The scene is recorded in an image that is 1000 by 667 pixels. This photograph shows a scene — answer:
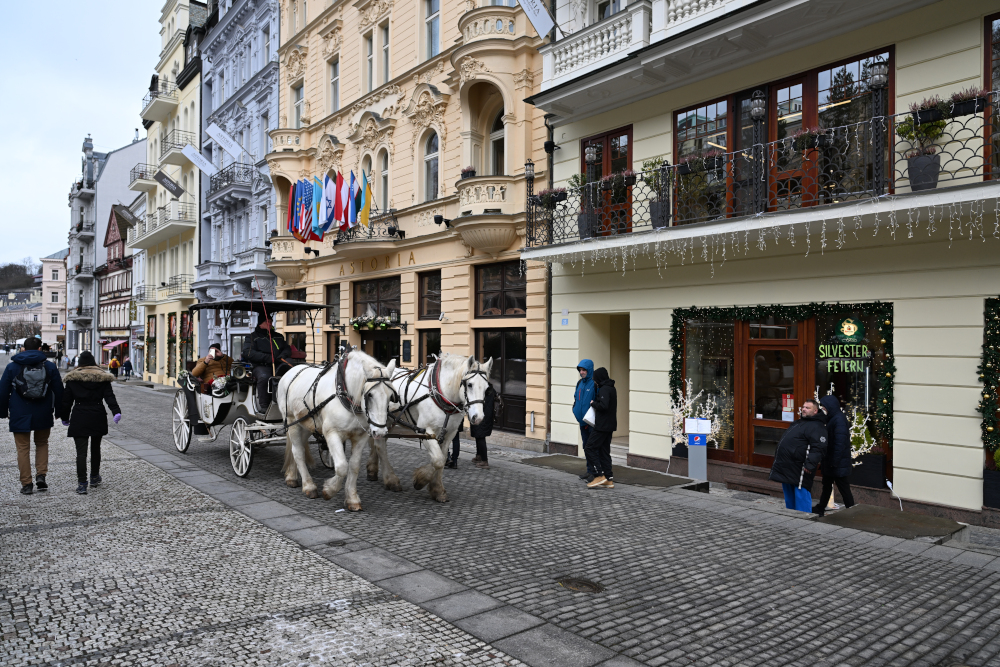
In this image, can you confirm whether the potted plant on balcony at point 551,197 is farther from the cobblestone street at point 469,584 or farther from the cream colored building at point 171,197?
the cream colored building at point 171,197

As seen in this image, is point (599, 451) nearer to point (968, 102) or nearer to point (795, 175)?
point (795, 175)

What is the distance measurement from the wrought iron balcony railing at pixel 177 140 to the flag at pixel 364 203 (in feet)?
68.9

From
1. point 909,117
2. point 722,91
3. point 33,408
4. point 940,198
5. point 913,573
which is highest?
point 722,91

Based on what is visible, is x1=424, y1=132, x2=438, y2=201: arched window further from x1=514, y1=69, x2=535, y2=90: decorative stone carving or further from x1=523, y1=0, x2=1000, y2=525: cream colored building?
x1=523, y1=0, x2=1000, y2=525: cream colored building

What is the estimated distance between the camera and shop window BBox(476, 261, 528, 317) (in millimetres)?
15336

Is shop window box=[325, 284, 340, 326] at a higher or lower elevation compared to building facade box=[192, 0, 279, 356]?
lower

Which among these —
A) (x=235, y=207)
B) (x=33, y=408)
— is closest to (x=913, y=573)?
(x=33, y=408)

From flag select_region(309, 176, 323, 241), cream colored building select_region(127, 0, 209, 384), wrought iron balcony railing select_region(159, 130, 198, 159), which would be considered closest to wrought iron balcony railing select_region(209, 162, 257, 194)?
cream colored building select_region(127, 0, 209, 384)

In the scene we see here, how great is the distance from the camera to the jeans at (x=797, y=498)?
8.54 m

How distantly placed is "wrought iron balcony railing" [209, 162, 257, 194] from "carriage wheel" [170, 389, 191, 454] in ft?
54.2

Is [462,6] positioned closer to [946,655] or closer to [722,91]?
[722,91]

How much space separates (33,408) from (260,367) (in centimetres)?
302

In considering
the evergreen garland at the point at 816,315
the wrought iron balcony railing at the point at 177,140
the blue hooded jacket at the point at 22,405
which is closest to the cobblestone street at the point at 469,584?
the blue hooded jacket at the point at 22,405

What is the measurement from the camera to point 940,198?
7605 mm
